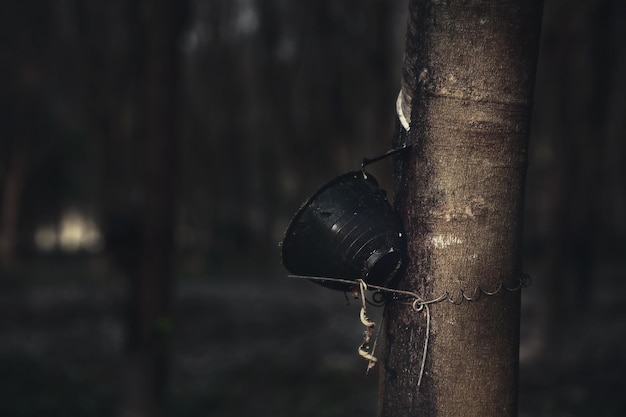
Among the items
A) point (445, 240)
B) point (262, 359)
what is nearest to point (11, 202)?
point (262, 359)

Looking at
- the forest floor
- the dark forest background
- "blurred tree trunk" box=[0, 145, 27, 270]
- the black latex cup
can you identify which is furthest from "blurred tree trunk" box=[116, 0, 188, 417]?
"blurred tree trunk" box=[0, 145, 27, 270]

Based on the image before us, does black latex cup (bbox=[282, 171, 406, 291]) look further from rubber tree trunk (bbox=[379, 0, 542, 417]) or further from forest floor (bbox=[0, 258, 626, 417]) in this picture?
forest floor (bbox=[0, 258, 626, 417])

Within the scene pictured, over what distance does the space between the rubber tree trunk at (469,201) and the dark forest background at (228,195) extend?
169 inches

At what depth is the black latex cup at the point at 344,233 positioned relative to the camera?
6.29 feet

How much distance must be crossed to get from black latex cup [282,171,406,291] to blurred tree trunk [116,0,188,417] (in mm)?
3991

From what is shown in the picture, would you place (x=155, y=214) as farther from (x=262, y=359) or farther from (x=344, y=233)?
(x=344, y=233)

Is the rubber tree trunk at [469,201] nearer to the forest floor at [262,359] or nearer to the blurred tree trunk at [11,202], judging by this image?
the forest floor at [262,359]

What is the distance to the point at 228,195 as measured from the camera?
99.3 feet

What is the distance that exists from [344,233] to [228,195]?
93.7 ft

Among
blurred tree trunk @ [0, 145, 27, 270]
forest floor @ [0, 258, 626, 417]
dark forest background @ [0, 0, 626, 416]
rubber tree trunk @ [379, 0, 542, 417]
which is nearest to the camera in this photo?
rubber tree trunk @ [379, 0, 542, 417]

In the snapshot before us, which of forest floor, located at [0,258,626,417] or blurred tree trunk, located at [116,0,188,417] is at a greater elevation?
blurred tree trunk, located at [116,0,188,417]

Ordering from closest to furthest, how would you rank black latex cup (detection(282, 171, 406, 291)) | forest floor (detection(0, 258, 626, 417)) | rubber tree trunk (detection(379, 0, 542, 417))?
rubber tree trunk (detection(379, 0, 542, 417)) < black latex cup (detection(282, 171, 406, 291)) < forest floor (detection(0, 258, 626, 417))

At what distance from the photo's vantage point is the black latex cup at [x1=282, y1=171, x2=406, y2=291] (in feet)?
6.29

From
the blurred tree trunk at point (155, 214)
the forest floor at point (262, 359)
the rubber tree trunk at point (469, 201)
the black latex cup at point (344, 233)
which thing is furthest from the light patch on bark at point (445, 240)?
the forest floor at point (262, 359)
